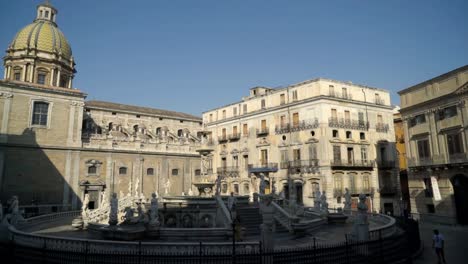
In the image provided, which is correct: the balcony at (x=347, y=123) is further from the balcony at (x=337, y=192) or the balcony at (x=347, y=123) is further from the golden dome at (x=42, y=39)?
the golden dome at (x=42, y=39)

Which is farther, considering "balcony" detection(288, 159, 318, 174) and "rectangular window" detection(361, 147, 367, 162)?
"rectangular window" detection(361, 147, 367, 162)

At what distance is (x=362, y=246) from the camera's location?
11.4m

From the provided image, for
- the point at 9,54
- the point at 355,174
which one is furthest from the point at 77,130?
the point at 355,174

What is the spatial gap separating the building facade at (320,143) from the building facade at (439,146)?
603cm

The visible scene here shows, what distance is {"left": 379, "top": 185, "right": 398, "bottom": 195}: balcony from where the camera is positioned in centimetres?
3488

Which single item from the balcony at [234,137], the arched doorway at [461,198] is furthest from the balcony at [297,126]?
the arched doorway at [461,198]

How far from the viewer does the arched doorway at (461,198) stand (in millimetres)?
24938

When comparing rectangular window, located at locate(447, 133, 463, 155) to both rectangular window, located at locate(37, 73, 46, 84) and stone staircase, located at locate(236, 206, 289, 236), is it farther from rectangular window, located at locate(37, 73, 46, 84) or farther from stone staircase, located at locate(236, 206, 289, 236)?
rectangular window, located at locate(37, 73, 46, 84)

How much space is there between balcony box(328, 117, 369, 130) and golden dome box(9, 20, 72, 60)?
34.1 metres

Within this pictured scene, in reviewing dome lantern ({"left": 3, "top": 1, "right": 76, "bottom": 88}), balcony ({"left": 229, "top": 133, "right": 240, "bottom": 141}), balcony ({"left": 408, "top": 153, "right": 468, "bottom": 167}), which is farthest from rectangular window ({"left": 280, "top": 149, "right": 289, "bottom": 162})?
dome lantern ({"left": 3, "top": 1, "right": 76, "bottom": 88})

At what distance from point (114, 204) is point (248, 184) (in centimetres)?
2442

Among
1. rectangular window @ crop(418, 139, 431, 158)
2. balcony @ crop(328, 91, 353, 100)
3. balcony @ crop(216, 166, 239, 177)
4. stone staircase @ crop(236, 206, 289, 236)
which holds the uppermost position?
balcony @ crop(328, 91, 353, 100)

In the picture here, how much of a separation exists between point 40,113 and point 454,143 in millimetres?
38018

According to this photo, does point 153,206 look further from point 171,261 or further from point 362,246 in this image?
point 362,246
